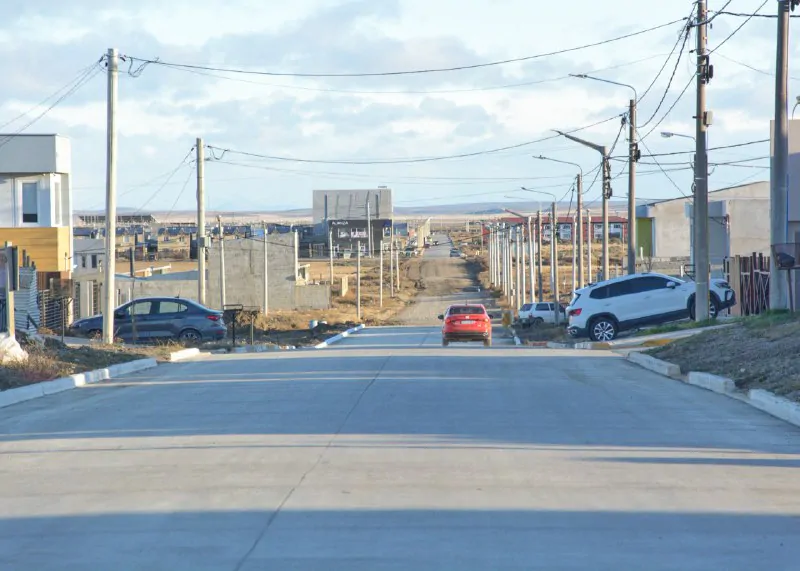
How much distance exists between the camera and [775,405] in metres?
13.5

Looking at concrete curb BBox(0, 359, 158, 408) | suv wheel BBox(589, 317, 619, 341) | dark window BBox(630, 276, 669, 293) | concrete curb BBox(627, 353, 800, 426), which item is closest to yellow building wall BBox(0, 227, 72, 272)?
concrete curb BBox(0, 359, 158, 408)

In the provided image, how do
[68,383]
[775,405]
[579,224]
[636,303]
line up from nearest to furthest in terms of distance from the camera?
[775,405], [68,383], [636,303], [579,224]

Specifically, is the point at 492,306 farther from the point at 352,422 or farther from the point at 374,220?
the point at 352,422

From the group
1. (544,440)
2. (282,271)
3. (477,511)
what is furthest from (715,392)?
(282,271)

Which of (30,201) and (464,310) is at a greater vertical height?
(30,201)

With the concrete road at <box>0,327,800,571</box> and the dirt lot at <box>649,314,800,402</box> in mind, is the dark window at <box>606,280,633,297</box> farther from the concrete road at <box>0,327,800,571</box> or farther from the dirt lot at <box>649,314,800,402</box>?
the concrete road at <box>0,327,800,571</box>

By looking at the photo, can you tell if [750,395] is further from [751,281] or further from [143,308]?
[143,308]

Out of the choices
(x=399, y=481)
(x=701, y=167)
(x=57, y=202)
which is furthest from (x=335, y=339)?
(x=399, y=481)

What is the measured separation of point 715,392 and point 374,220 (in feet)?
401

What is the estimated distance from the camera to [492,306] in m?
84.8

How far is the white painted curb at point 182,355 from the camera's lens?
26000 millimetres

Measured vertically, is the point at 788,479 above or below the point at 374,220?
below

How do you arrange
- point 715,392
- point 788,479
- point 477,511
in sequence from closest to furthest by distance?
1. point 477,511
2. point 788,479
3. point 715,392

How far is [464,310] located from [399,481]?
93.8 ft
